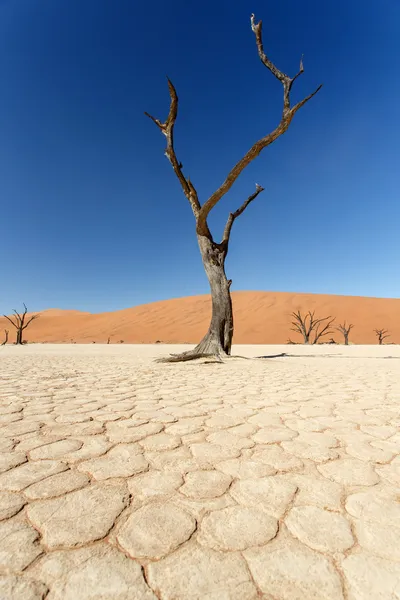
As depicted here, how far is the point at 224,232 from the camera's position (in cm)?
809

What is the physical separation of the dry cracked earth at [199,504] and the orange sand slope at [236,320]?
79.6ft

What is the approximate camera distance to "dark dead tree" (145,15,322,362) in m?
6.65

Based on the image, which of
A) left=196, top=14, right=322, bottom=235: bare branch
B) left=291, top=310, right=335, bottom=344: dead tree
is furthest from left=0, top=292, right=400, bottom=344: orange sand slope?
left=196, top=14, right=322, bottom=235: bare branch

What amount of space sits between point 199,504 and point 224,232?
736 centimetres

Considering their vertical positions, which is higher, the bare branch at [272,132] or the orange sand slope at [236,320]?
the bare branch at [272,132]

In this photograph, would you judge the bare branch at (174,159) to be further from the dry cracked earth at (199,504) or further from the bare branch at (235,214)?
the dry cracked earth at (199,504)

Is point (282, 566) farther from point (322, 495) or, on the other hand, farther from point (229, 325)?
point (229, 325)

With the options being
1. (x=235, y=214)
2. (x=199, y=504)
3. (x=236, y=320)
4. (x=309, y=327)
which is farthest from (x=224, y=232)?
(x=236, y=320)

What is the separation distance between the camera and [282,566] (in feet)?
3.00

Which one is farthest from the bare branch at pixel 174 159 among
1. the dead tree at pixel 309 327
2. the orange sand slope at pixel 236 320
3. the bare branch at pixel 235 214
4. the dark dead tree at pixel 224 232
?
the orange sand slope at pixel 236 320

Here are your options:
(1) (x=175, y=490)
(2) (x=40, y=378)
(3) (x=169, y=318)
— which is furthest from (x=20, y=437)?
(3) (x=169, y=318)

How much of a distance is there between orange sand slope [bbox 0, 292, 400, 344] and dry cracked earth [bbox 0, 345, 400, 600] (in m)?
24.2

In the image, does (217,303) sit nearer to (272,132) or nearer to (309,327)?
(272,132)

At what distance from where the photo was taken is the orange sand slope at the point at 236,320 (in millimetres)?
27938
